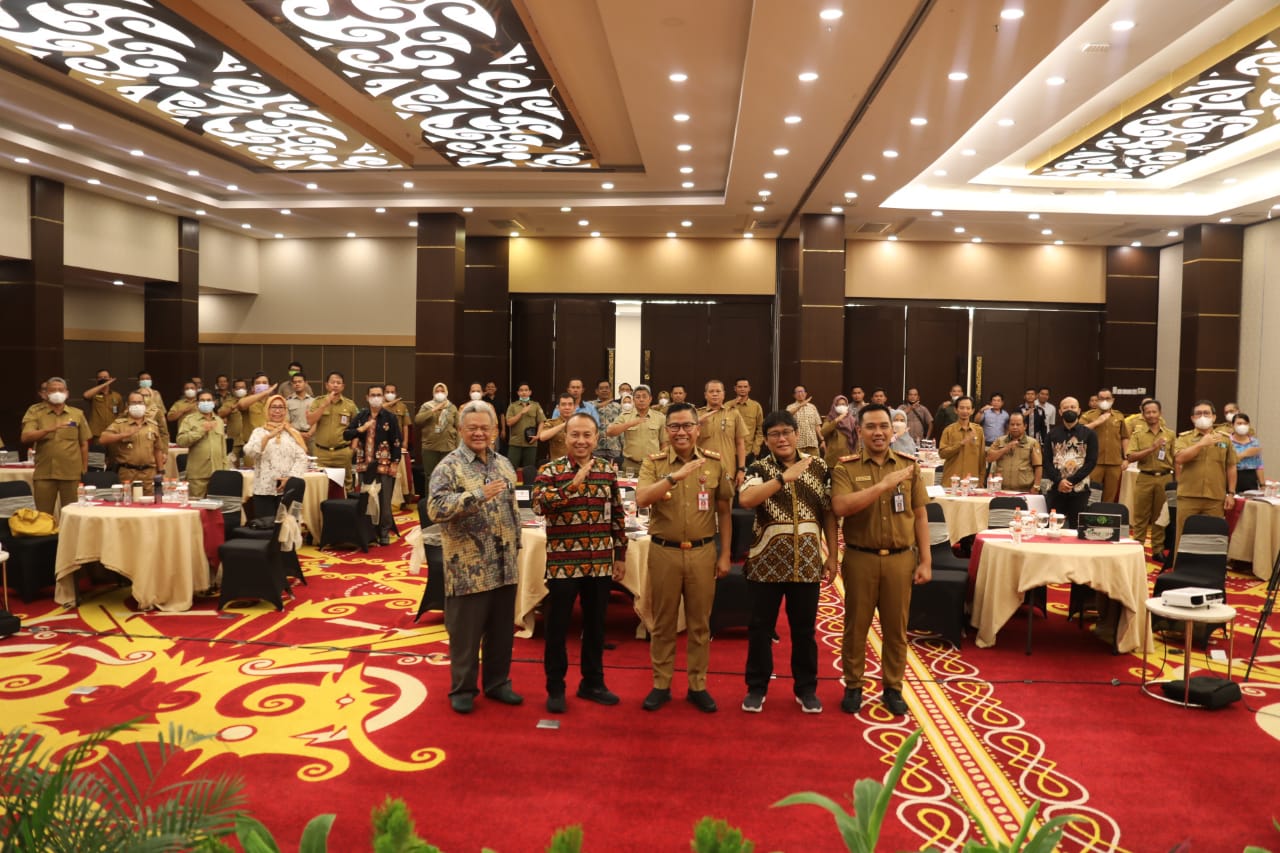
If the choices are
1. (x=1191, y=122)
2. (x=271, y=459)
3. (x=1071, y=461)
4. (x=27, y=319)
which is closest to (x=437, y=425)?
(x=271, y=459)

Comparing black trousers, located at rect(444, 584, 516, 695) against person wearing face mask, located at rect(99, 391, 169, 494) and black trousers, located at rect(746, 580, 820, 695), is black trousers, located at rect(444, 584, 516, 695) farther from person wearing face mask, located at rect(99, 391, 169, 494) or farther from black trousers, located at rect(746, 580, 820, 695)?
person wearing face mask, located at rect(99, 391, 169, 494)

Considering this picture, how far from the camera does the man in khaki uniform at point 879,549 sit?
4711mm

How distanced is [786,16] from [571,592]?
4266 millimetres

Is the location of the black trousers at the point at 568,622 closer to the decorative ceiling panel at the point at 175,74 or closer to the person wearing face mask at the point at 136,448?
the person wearing face mask at the point at 136,448

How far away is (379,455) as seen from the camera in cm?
951

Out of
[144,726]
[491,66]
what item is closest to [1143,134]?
[491,66]

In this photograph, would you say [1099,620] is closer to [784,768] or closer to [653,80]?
[784,768]

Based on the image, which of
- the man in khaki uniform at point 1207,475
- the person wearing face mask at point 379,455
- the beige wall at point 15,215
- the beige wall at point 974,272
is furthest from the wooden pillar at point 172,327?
the man in khaki uniform at point 1207,475

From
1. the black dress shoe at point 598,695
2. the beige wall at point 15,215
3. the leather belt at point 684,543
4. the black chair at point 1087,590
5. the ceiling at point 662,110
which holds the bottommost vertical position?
the black dress shoe at point 598,695

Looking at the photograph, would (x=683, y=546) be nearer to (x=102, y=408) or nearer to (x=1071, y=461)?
(x=1071, y=461)

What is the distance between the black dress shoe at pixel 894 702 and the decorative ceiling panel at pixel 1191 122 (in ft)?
21.1

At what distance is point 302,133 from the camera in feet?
35.3

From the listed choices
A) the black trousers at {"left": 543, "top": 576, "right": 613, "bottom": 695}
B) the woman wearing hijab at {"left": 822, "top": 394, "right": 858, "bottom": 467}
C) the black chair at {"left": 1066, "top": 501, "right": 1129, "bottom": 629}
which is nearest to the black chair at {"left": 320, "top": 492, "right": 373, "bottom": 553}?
the black trousers at {"left": 543, "top": 576, "right": 613, "bottom": 695}

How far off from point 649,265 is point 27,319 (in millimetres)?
9910
